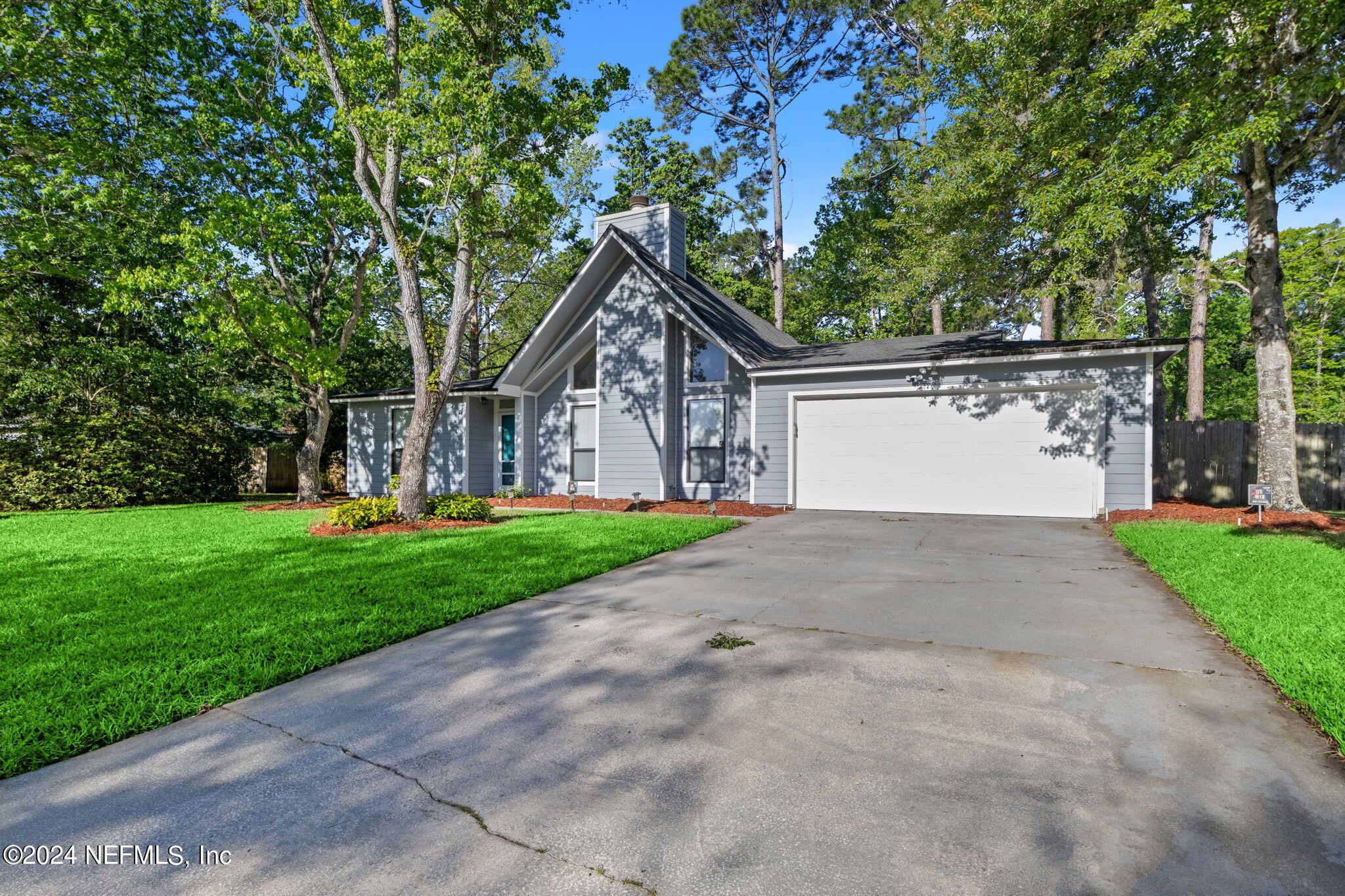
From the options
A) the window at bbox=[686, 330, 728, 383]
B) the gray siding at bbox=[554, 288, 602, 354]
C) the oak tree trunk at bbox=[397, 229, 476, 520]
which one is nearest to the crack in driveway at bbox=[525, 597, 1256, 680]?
the oak tree trunk at bbox=[397, 229, 476, 520]

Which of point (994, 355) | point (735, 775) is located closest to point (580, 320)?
point (994, 355)

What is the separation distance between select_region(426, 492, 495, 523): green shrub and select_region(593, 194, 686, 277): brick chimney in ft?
24.5

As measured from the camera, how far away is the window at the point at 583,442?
14438 millimetres

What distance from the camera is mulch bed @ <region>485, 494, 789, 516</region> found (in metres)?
11.6

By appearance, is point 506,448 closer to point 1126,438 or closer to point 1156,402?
point 1126,438

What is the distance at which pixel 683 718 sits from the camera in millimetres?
2848

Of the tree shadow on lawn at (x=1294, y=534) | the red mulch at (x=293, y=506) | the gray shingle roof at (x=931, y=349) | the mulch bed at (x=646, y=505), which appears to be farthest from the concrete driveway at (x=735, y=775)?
the red mulch at (x=293, y=506)

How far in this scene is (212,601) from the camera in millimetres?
4863

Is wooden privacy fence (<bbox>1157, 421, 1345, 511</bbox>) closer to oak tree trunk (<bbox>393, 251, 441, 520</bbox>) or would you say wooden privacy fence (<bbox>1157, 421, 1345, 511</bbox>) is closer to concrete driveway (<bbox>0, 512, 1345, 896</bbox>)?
concrete driveway (<bbox>0, 512, 1345, 896</bbox>)

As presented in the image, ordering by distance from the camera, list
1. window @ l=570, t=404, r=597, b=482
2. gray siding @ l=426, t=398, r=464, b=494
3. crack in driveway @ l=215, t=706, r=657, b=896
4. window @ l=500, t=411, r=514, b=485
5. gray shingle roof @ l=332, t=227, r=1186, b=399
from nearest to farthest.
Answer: crack in driveway @ l=215, t=706, r=657, b=896
gray shingle roof @ l=332, t=227, r=1186, b=399
window @ l=570, t=404, r=597, b=482
gray siding @ l=426, t=398, r=464, b=494
window @ l=500, t=411, r=514, b=485

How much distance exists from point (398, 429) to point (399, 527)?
8195 millimetres

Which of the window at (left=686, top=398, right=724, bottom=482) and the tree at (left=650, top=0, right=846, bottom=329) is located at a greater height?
the tree at (left=650, top=0, right=846, bottom=329)

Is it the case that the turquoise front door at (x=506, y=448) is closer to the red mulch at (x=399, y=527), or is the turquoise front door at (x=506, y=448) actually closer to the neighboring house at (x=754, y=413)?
the neighboring house at (x=754, y=413)

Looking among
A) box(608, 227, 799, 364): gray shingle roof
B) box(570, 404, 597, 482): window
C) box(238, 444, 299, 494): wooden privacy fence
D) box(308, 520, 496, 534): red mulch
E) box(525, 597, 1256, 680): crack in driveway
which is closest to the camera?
box(525, 597, 1256, 680): crack in driveway
